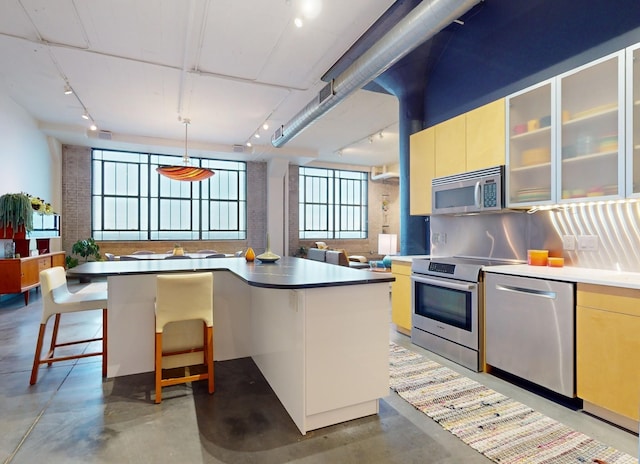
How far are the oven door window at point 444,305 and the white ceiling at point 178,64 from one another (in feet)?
9.02

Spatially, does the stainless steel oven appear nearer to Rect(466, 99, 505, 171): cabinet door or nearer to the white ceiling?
Rect(466, 99, 505, 171): cabinet door

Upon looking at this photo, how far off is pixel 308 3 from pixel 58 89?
4512mm

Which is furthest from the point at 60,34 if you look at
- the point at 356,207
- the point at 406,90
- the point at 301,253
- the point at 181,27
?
the point at 356,207

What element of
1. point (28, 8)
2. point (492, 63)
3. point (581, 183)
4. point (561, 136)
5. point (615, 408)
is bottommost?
point (615, 408)

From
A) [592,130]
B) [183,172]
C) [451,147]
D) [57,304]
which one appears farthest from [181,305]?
[183,172]

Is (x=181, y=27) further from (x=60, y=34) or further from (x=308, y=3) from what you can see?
(x=308, y=3)

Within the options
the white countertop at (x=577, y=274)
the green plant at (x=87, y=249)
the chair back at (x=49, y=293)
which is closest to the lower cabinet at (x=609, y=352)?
the white countertop at (x=577, y=274)

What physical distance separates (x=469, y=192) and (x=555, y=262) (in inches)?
37.1

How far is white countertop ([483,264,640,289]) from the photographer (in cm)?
200

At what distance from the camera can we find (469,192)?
3.25 m

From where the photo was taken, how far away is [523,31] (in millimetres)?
3084

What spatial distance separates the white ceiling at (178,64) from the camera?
324 centimetres

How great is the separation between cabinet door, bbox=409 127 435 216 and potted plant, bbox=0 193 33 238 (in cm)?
579

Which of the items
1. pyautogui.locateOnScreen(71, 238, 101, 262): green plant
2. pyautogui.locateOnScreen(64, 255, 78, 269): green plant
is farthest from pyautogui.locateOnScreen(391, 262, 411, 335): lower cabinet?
pyautogui.locateOnScreen(64, 255, 78, 269): green plant
